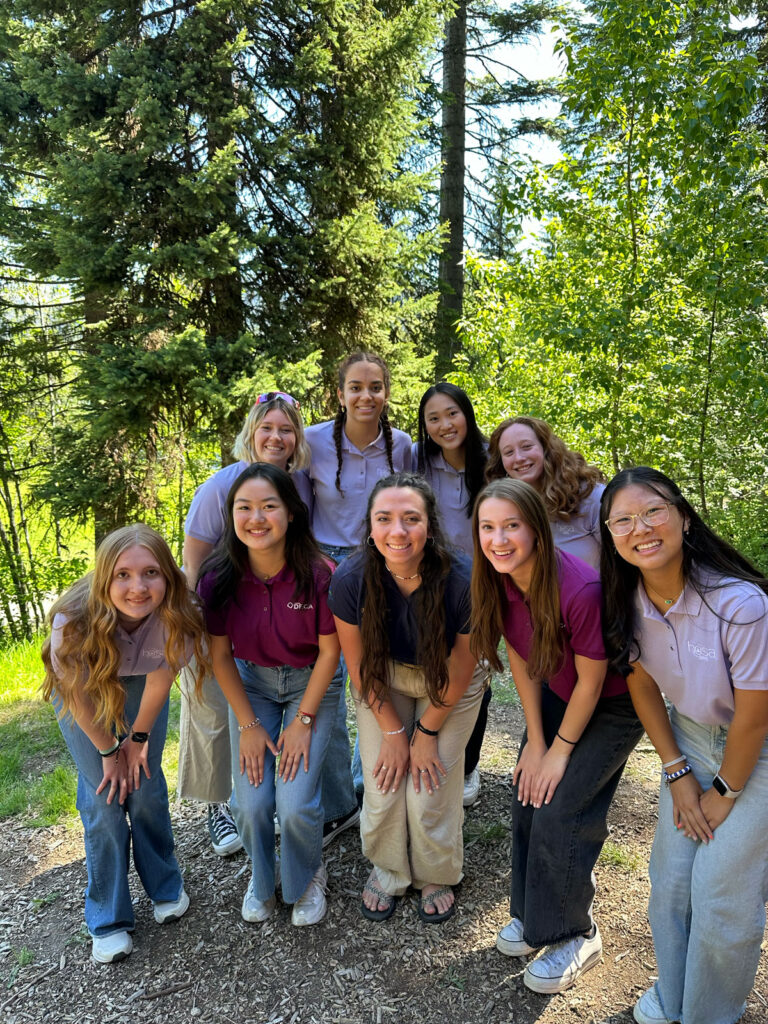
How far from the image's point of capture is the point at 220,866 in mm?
3156

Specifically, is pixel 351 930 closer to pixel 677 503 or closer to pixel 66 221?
pixel 677 503

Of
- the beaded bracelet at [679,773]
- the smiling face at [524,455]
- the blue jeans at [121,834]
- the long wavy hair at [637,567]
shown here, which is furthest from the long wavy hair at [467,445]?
the blue jeans at [121,834]

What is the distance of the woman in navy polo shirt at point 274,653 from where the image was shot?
2.71 meters

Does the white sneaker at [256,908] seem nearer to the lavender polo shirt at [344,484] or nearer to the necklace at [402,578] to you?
the necklace at [402,578]

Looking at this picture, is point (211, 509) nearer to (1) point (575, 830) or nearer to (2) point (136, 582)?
(2) point (136, 582)

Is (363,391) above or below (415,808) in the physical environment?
above

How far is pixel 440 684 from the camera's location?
8.54ft

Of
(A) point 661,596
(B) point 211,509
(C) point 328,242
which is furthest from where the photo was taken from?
(C) point 328,242

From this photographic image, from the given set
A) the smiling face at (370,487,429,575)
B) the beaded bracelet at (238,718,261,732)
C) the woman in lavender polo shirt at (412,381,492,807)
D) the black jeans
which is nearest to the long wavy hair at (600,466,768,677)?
the black jeans

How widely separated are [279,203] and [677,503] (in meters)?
7.02

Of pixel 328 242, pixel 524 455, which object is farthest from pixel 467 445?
pixel 328 242

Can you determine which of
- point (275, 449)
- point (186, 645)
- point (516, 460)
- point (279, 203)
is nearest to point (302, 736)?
point (186, 645)

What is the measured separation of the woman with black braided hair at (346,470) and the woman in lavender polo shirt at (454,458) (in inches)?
7.6

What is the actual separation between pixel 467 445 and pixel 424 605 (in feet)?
3.41
